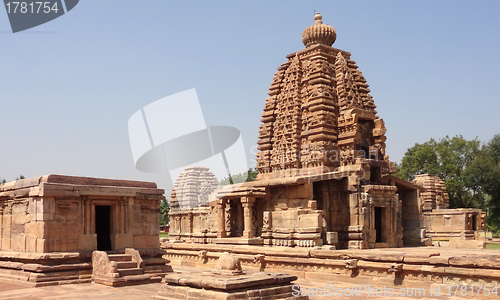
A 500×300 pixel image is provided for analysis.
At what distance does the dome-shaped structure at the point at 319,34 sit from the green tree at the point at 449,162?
27.1 meters

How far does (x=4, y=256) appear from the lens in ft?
39.6

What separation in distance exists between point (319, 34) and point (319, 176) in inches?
255

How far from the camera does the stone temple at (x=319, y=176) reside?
1672 centimetres

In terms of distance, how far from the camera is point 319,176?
16.7 meters

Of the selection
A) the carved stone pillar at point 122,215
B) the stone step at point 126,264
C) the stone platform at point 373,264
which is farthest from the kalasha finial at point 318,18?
the stone step at point 126,264

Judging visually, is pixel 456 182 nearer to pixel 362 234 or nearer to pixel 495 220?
pixel 495 220

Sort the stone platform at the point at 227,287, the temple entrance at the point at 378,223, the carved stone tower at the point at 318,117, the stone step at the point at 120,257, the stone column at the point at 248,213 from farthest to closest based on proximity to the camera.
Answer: the carved stone tower at the point at 318,117, the temple entrance at the point at 378,223, the stone column at the point at 248,213, the stone step at the point at 120,257, the stone platform at the point at 227,287

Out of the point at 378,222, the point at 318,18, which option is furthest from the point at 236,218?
the point at 318,18

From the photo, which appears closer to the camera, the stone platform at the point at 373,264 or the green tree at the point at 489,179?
the stone platform at the point at 373,264

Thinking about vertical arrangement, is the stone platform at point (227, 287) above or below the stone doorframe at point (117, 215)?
below

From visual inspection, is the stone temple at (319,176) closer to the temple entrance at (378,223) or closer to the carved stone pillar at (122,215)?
the temple entrance at (378,223)

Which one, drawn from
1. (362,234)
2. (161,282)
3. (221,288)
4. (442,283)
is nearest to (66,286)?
(161,282)

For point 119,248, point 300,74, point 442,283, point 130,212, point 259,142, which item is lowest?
point 442,283

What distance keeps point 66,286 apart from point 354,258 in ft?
23.2
